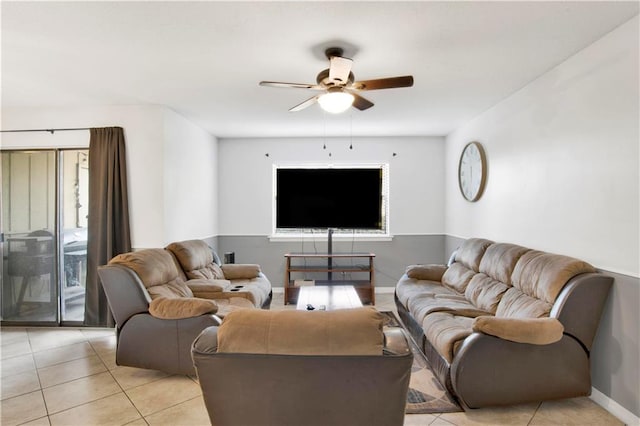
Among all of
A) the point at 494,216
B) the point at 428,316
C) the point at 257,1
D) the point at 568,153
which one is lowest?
the point at 428,316

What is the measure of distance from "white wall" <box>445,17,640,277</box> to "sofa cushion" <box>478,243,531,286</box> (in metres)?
0.20

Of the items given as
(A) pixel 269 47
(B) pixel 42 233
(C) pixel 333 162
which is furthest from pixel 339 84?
(B) pixel 42 233

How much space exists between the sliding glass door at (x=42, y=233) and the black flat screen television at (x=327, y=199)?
2.58 meters

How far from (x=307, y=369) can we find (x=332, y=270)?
3.83 metres

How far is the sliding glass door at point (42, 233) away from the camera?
4.20 m

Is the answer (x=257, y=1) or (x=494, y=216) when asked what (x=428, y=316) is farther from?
(x=257, y=1)

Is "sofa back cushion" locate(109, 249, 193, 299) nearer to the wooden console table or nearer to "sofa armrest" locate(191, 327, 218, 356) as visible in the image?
"sofa armrest" locate(191, 327, 218, 356)

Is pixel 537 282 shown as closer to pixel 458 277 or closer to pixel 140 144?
pixel 458 277

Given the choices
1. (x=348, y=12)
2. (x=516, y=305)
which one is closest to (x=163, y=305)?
(x=348, y=12)

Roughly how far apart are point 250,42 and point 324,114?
2.02 meters

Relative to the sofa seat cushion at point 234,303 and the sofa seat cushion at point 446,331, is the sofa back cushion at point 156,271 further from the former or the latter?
the sofa seat cushion at point 446,331

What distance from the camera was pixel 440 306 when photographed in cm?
317

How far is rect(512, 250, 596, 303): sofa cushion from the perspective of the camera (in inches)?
96.2

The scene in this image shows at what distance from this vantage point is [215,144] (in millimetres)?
5785
